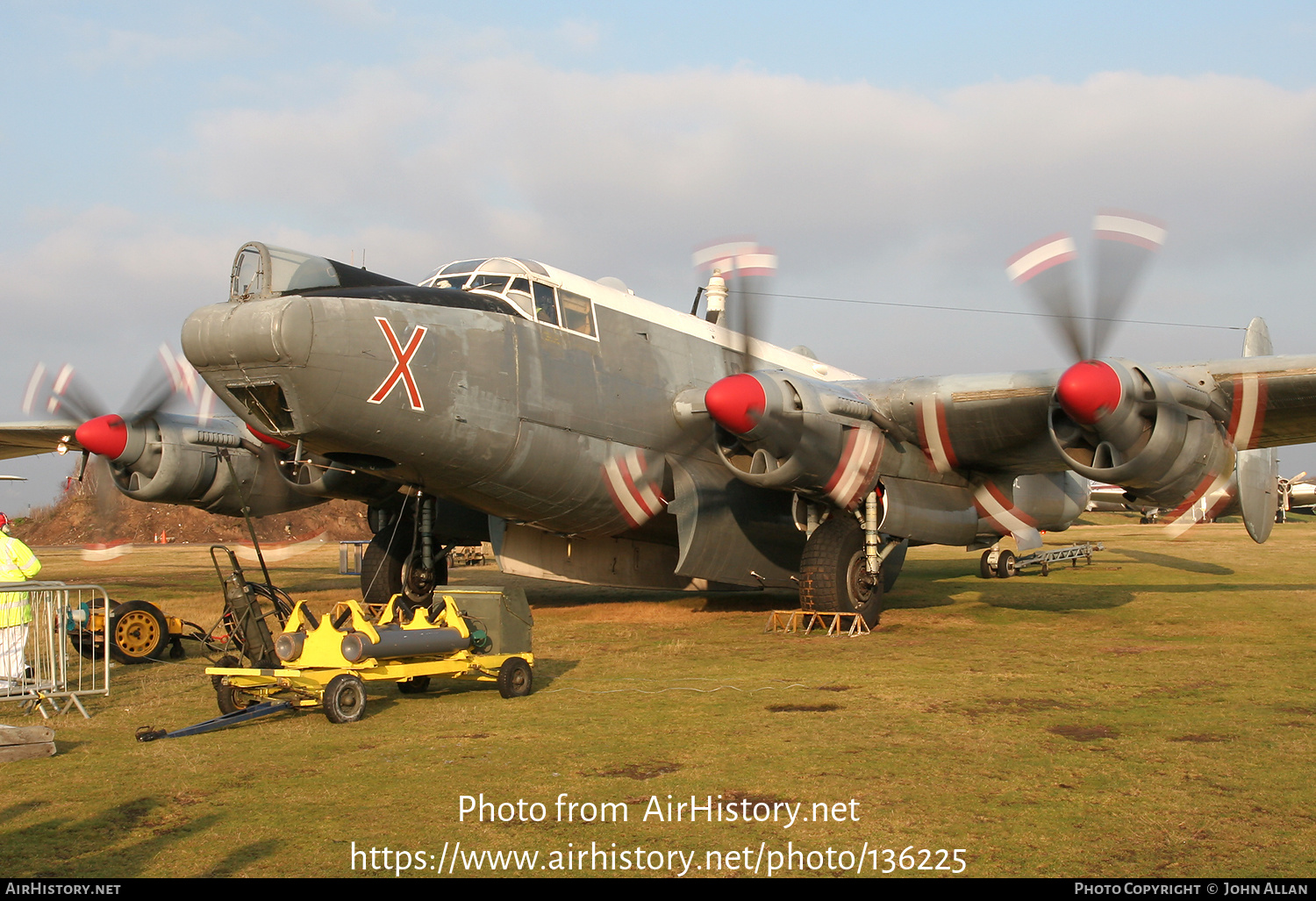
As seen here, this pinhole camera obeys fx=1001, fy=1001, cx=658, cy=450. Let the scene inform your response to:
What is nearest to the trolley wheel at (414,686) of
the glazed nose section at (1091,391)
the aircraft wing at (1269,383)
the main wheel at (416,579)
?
the main wheel at (416,579)

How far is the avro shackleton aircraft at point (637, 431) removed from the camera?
9.94 meters

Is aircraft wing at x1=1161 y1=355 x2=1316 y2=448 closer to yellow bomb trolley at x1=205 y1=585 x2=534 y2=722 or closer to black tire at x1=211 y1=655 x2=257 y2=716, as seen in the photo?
yellow bomb trolley at x1=205 y1=585 x2=534 y2=722

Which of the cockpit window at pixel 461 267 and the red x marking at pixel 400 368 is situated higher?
the cockpit window at pixel 461 267

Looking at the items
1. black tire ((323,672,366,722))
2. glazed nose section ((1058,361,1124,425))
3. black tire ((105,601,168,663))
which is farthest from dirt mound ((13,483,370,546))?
black tire ((323,672,366,722))

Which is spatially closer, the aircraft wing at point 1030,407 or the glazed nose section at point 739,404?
the glazed nose section at point 739,404

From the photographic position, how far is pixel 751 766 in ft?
19.9

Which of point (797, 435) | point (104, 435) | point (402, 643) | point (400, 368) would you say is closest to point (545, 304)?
point (400, 368)

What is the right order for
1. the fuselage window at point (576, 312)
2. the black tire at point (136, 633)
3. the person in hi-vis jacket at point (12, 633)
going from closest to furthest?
the person in hi-vis jacket at point (12, 633) < the black tire at point (136, 633) < the fuselage window at point (576, 312)

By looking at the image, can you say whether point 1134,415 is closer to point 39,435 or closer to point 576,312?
point 576,312

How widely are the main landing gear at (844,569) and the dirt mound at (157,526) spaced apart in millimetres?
49930

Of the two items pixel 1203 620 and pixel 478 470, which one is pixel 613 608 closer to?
pixel 478 470

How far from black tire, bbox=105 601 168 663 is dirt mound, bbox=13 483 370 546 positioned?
162 feet

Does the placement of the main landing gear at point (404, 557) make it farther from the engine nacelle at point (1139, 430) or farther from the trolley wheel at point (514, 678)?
the engine nacelle at point (1139, 430)

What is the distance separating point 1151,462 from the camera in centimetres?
1091
